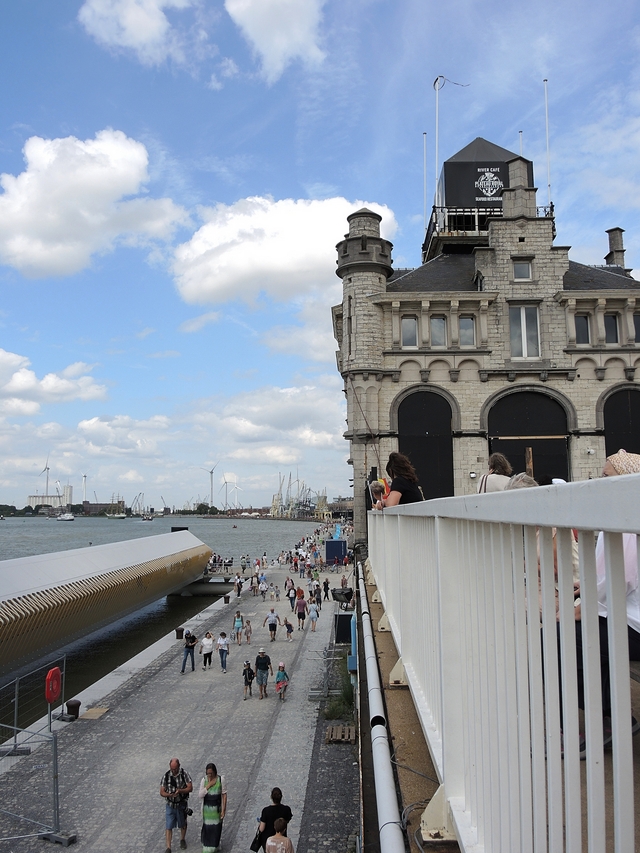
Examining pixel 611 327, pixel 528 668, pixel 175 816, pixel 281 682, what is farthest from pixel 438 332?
pixel 528 668

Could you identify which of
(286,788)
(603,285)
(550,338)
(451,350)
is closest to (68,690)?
(286,788)

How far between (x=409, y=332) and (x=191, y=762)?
666 inches

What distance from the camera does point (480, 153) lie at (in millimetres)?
31797

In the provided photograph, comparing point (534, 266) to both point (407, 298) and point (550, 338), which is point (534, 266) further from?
point (407, 298)

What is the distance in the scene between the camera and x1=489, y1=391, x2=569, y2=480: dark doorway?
2433 cm

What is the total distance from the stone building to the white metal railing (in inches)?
829

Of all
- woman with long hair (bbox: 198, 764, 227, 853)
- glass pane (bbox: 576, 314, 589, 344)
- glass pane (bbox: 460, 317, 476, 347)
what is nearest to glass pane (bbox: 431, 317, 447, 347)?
glass pane (bbox: 460, 317, 476, 347)

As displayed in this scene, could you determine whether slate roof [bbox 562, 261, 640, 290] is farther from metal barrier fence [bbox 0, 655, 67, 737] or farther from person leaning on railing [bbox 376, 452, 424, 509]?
metal barrier fence [bbox 0, 655, 67, 737]

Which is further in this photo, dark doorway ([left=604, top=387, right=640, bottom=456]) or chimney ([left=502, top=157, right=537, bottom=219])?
chimney ([left=502, top=157, right=537, bottom=219])

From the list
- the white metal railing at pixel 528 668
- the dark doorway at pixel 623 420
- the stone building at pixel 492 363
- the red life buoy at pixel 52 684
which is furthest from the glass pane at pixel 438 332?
the white metal railing at pixel 528 668

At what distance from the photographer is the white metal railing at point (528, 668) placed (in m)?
1.24

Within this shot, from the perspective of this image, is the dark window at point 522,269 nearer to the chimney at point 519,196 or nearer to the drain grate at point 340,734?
the chimney at point 519,196

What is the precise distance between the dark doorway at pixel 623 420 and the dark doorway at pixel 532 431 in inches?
63.0

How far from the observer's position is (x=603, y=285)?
25812 mm
